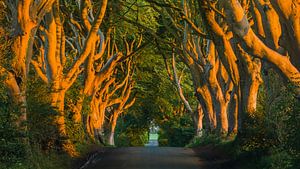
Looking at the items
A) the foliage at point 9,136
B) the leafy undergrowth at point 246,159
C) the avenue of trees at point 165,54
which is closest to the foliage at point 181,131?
the avenue of trees at point 165,54

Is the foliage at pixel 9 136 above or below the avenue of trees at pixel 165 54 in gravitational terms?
Answer: below

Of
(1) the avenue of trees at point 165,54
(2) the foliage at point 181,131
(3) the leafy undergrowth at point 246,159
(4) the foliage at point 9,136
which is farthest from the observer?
(2) the foliage at point 181,131

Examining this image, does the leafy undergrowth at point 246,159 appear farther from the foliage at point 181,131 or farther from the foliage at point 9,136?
the foliage at point 181,131

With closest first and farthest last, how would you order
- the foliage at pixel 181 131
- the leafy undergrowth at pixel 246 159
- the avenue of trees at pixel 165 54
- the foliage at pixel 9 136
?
the foliage at pixel 9 136
the avenue of trees at pixel 165 54
the leafy undergrowth at pixel 246 159
the foliage at pixel 181 131

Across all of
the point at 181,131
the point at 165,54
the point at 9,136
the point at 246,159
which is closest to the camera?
the point at 9,136

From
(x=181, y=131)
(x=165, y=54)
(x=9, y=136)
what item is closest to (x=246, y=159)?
(x=9, y=136)

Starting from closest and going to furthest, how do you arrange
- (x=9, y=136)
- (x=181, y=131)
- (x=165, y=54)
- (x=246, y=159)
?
(x=9, y=136) → (x=246, y=159) → (x=165, y=54) → (x=181, y=131)

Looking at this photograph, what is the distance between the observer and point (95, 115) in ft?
138

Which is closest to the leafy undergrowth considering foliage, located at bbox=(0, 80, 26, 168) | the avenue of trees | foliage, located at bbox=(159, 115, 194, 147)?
the avenue of trees

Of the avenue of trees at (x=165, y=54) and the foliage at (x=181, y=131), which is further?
the foliage at (x=181, y=131)

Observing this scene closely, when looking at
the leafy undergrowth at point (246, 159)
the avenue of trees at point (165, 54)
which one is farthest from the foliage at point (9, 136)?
the leafy undergrowth at point (246, 159)

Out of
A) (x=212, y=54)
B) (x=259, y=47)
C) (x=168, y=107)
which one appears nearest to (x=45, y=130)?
(x=259, y=47)

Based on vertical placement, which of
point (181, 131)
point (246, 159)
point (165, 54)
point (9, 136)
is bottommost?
point (246, 159)

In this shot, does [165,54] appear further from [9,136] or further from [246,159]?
[9,136]
